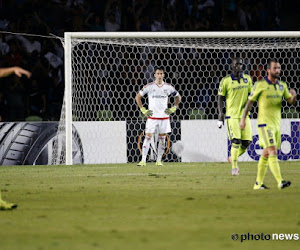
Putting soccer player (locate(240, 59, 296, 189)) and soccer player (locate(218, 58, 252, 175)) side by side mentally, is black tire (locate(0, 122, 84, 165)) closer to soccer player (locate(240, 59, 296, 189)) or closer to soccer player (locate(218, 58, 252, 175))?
soccer player (locate(218, 58, 252, 175))

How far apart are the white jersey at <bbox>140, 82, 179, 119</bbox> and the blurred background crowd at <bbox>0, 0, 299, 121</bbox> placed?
3.36 meters

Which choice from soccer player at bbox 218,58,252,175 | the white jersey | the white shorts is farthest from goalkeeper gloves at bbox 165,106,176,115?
soccer player at bbox 218,58,252,175

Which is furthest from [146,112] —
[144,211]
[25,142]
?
[144,211]

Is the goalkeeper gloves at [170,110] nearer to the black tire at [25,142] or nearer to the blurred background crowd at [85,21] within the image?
the black tire at [25,142]

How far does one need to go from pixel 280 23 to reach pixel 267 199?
40.9 ft

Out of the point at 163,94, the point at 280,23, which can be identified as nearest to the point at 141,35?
the point at 163,94

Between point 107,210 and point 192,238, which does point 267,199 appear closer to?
point 107,210

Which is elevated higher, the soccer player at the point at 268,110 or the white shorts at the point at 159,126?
the soccer player at the point at 268,110

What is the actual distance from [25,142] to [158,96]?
3.10 m

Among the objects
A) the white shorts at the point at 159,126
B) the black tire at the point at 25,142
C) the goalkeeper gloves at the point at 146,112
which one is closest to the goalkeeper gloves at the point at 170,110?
the white shorts at the point at 159,126

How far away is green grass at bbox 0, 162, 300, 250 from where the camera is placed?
4.78m

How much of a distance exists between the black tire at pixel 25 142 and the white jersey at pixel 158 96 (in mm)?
2181

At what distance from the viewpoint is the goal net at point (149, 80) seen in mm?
15062

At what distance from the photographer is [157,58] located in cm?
1755
